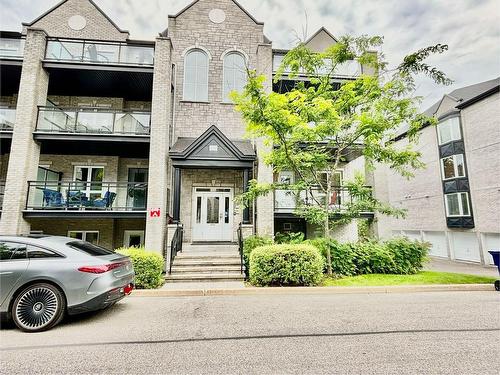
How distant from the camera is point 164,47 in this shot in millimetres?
11117

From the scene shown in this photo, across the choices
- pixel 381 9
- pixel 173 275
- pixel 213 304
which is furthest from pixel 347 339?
pixel 381 9

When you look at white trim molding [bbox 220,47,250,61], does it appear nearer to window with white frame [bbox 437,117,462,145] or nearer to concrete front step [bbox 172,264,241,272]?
concrete front step [bbox 172,264,241,272]

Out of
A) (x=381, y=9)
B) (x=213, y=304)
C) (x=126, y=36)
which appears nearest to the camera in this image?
(x=213, y=304)

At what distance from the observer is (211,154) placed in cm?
1110

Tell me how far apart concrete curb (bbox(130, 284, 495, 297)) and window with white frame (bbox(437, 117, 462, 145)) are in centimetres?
1497

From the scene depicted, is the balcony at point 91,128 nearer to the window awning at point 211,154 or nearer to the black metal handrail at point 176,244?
the window awning at point 211,154

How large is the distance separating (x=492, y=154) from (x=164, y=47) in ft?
63.3

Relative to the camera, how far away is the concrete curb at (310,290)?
22.5 feet

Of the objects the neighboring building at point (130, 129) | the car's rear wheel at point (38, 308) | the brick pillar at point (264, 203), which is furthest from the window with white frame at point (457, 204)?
the car's rear wheel at point (38, 308)

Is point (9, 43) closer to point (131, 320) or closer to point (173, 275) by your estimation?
point (173, 275)

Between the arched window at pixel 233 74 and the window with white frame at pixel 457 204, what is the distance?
16.6m

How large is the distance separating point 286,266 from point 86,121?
968 cm

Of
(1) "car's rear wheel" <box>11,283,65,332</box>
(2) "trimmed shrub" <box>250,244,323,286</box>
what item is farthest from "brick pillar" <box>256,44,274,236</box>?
(1) "car's rear wheel" <box>11,283,65,332</box>

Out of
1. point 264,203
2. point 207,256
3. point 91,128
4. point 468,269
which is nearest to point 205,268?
point 207,256
